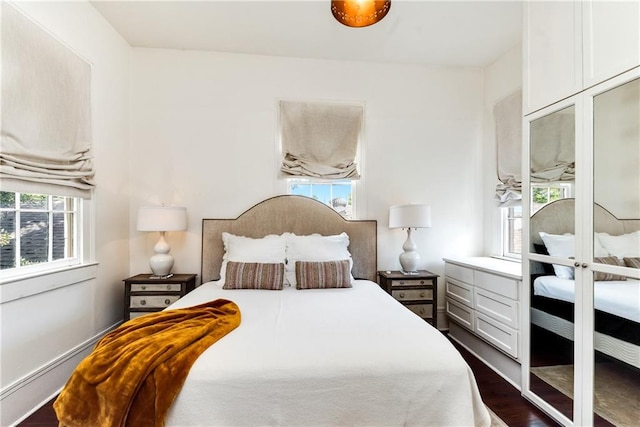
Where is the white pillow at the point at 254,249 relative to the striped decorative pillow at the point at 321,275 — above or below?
above

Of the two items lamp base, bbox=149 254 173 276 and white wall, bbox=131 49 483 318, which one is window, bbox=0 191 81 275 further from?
white wall, bbox=131 49 483 318

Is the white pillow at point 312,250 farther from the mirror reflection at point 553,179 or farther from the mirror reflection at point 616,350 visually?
the mirror reflection at point 616,350

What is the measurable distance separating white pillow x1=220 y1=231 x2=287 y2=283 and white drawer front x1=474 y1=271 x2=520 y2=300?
6.04ft

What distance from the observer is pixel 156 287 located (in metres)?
2.84

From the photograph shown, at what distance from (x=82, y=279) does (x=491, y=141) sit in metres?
4.26

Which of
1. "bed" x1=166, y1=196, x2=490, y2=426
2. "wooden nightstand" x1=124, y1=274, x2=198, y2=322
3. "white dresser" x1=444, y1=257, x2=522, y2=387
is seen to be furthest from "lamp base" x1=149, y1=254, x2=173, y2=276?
"white dresser" x1=444, y1=257, x2=522, y2=387

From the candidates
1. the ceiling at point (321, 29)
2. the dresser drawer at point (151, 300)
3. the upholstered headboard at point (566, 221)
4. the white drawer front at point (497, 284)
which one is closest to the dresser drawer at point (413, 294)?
A: the white drawer front at point (497, 284)

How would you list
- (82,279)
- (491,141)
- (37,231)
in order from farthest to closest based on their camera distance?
(491,141), (82,279), (37,231)

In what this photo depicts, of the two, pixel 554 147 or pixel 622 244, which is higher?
pixel 554 147

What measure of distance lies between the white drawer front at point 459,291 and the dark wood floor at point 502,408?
0.70 m

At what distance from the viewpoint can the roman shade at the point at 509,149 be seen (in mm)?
3023

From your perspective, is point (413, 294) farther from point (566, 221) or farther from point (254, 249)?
point (254, 249)

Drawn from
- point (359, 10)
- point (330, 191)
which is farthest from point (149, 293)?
point (359, 10)

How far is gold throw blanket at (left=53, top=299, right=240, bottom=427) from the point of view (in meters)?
1.27
